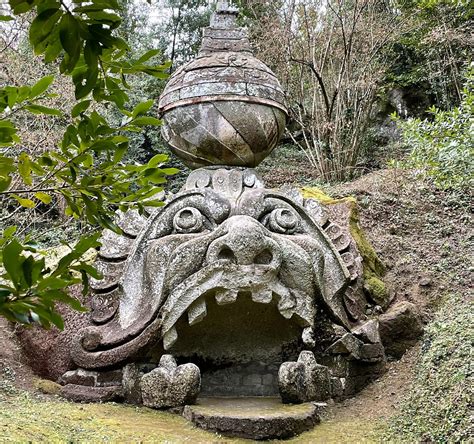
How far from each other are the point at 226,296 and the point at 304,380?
679 mm

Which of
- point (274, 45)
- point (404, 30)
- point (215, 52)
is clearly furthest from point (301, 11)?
point (215, 52)

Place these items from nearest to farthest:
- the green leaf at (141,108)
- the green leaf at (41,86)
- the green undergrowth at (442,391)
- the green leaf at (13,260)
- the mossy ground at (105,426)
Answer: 1. the green leaf at (13,260)
2. the green leaf at (41,86)
3. the green leaf at (141,108)
4. the mossy ground at (105,426)
5. the green undergrowth at (442,391)

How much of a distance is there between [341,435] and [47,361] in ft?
6.42

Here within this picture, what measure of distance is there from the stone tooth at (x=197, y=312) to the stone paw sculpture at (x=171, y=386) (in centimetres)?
28

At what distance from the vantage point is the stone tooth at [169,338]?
3.46 meters

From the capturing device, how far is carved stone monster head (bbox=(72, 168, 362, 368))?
3436 mm

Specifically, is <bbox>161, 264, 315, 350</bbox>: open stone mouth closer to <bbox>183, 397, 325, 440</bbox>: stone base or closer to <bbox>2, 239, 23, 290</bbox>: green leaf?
<bbox>183, 397, 325, 440</bbox>: stone base

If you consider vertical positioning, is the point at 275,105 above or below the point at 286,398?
above

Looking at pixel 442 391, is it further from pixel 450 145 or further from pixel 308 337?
pixel 450 145

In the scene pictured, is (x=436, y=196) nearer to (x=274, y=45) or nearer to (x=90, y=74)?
(x=274, y=45)

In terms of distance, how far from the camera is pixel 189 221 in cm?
379

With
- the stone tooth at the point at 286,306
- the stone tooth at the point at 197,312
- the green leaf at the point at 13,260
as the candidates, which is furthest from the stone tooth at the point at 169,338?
the green leaf at the point at 13,260

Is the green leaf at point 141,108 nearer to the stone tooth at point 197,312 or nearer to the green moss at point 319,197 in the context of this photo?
the stone tooth at point 197,312

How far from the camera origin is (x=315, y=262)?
3.75 m
